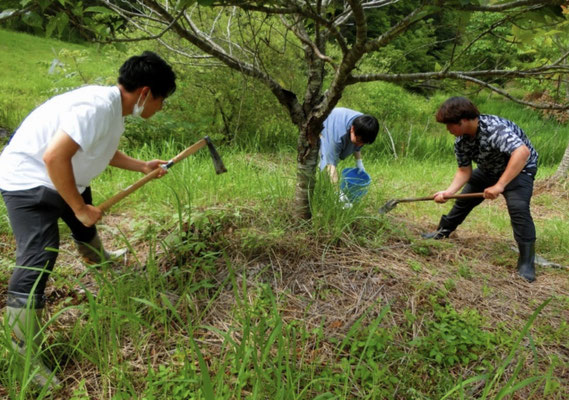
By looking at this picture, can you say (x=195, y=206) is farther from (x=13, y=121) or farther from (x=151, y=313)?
(x=13, y=121)

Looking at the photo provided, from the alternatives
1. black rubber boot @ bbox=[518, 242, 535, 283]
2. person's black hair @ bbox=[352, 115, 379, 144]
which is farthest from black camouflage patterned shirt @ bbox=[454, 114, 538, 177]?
person's black hair @ bbox=[352, 115, 379, 144]

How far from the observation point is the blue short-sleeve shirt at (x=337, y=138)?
3.53 meters

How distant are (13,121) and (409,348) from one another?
267 inches

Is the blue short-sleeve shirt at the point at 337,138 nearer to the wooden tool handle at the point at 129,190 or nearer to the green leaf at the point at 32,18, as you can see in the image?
the wooden tool handle at the point at 129,190

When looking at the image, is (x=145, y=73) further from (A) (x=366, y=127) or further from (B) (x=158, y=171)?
(A) (x=366, y=127)

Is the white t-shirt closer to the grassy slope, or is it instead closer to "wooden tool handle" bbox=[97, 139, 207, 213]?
"wooden tool handle" bbox=[97, 139, 207, 213]

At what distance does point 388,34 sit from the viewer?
4.75ft

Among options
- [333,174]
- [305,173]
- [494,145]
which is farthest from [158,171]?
[494,145]

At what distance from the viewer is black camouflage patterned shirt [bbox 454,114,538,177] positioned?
261cm

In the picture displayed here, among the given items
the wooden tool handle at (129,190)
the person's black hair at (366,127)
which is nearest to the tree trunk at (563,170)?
the person's black hair at (366,127)

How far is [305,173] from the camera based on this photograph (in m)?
2.32

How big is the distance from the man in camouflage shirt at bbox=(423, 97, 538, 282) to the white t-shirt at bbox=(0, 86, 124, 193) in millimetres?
2219

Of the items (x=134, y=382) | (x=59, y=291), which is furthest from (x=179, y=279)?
(x=59, y=291)

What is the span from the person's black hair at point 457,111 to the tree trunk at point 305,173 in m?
1.04
